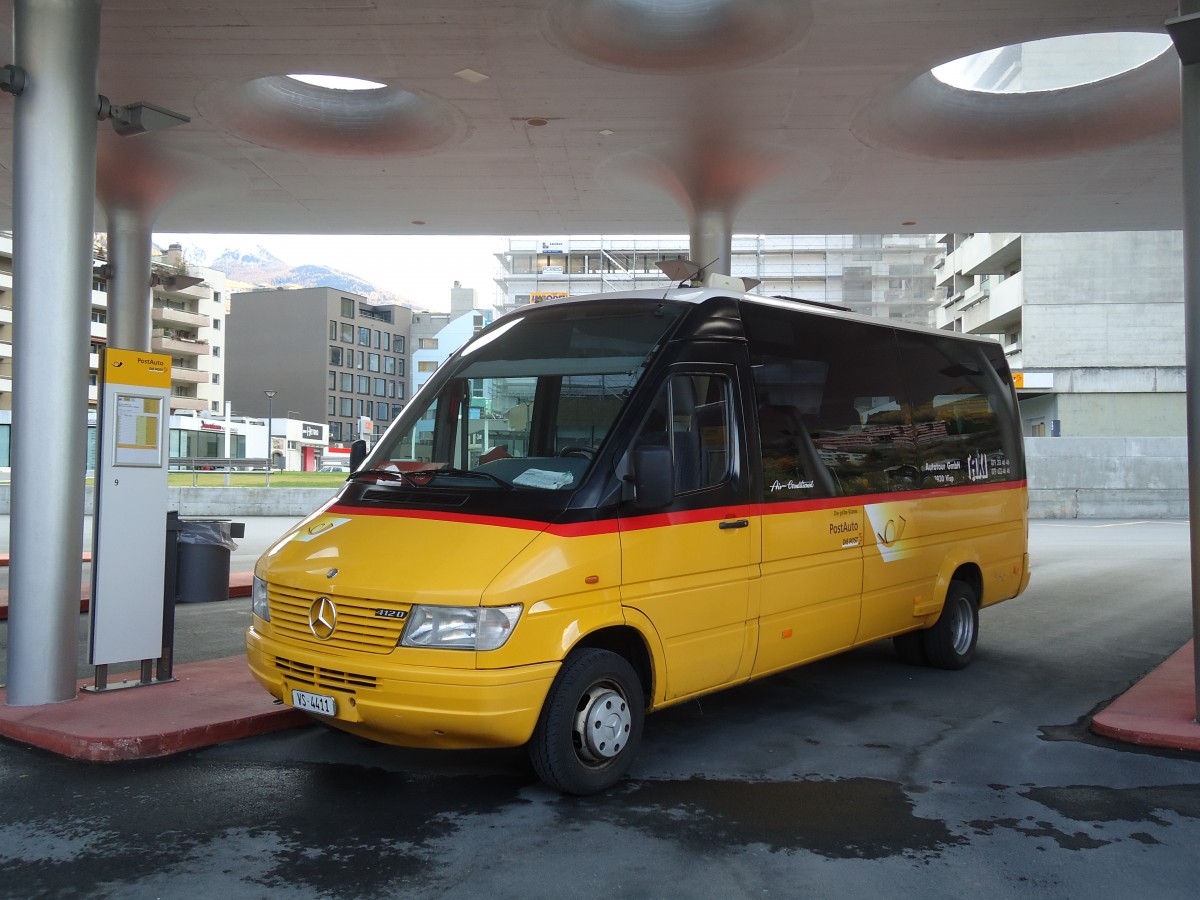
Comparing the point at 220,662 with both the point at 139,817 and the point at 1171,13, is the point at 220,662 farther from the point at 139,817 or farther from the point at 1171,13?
the point at 1171,13

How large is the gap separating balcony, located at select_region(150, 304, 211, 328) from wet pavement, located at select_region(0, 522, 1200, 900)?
294 ft

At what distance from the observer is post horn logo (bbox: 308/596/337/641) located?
5375mm

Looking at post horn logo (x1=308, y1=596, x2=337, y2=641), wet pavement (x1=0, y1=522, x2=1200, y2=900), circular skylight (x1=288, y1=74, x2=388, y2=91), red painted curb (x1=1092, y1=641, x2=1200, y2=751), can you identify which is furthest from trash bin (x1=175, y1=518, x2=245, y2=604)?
circular skylight (x1=288, y1=74, x2=388, y2=91)

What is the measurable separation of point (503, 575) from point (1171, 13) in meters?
9.32

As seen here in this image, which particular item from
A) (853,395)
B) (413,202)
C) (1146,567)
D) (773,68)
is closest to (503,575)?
(853,395)

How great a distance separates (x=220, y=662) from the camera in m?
8.73

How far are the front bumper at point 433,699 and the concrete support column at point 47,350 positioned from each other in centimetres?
280

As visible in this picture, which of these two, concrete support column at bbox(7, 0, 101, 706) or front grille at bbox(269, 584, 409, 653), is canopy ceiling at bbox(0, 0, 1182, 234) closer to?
concrete support column at bbox(7, 0, 101, 706)

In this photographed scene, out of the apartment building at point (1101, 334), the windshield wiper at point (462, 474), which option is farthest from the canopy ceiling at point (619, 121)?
the apartment building at point (1101, 334)

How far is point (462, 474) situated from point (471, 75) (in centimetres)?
752

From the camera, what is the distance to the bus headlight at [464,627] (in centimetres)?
506

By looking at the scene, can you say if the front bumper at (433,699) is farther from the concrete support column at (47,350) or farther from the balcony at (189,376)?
the balcony at (189,376)

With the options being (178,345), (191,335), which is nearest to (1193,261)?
(178,345)

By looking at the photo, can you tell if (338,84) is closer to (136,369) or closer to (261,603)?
(136,369)
